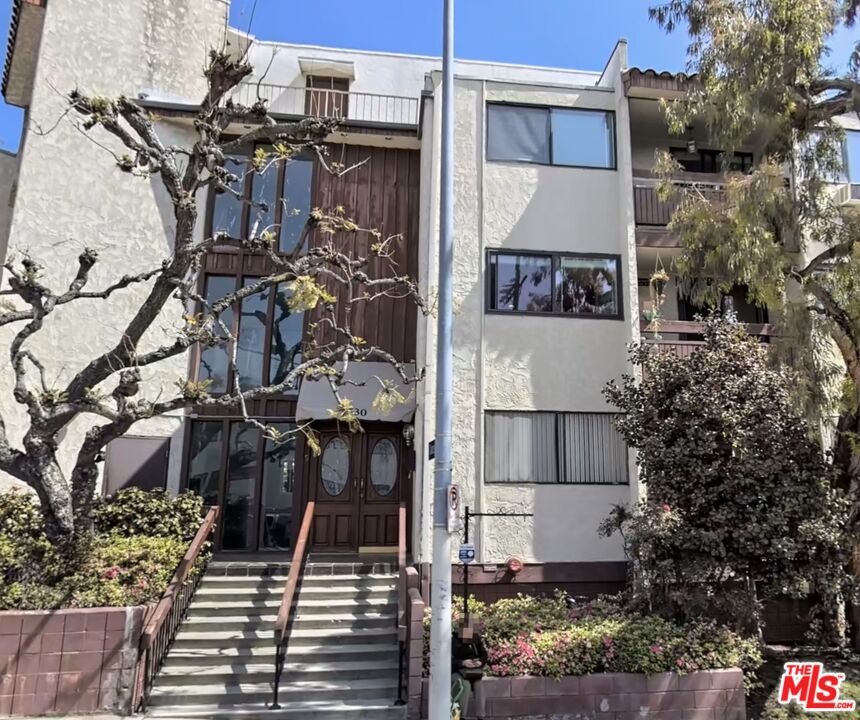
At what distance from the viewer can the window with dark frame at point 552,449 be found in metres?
10.7

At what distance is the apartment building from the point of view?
1074 cm

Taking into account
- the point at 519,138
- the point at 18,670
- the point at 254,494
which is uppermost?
the point at 519,138

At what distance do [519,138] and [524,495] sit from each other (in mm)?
6723

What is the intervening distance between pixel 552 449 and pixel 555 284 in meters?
3.04

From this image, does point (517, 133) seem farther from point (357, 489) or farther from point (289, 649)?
point (289, 649)

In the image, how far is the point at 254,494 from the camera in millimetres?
11719

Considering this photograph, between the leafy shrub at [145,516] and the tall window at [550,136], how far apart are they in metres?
8.19

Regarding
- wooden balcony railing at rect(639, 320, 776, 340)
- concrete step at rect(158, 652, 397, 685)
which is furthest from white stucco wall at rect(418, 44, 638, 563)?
concrete step at rect(158, 652, 397, 685)

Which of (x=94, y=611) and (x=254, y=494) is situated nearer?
(x=94, y=611)

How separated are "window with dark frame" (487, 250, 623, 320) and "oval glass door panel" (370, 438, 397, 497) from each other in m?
3.39

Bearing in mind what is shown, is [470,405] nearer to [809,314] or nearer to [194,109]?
[809,314]

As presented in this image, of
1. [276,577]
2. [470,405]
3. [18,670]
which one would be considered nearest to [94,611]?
[18,670]
